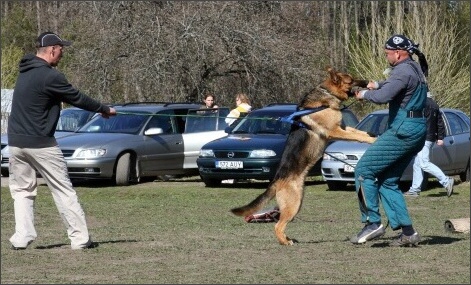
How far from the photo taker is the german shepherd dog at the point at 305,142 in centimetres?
1041

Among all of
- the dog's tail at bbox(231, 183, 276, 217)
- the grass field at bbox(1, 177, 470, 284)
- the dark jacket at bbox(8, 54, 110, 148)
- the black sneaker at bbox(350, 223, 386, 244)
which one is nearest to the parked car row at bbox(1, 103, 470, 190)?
the grass field at bbox(1, 177, 470, 284)

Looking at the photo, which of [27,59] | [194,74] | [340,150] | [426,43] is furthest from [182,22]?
[27,59]

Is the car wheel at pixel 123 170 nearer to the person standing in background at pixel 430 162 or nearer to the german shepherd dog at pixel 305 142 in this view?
the person standing in background at pixel 430 162

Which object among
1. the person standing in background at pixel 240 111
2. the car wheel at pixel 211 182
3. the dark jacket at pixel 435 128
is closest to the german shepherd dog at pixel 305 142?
the dark jacket at pixel 435 128

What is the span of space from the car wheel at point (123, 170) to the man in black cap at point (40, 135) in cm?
1038

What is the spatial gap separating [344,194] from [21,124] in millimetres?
9576

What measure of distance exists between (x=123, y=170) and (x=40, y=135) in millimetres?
10830

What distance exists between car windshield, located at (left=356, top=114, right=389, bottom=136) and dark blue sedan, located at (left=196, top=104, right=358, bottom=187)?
495mm

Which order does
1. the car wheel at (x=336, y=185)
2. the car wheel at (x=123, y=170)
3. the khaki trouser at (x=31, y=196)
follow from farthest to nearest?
the car wheel at (x=123, y=170) < the car wheel at (x=336, y=185) < the khaki trouser at (x=31, y=196)

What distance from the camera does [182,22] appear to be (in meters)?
31.0

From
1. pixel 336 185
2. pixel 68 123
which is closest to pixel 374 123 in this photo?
pixel 336 185

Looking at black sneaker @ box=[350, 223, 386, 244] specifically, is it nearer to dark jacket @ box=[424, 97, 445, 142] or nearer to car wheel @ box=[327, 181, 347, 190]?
dark jacket @ box=[424, 97, 445, 142]

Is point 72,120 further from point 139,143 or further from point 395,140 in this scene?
point 395,140

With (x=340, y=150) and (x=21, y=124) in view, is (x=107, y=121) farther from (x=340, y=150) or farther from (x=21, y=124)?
(x=21, y=124)
